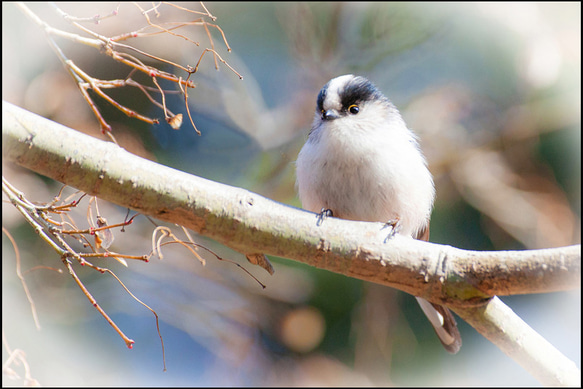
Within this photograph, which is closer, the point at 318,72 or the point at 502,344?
the point at 502,344

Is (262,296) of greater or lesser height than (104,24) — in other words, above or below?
below

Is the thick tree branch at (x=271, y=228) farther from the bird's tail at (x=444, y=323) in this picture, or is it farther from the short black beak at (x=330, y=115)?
the bird's tail at (x=444, y=323)

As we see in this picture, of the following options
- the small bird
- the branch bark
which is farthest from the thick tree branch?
the small bird

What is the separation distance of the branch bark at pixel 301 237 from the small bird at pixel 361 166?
604mm

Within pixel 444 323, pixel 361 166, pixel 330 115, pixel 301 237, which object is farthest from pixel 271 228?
pixel 444 323

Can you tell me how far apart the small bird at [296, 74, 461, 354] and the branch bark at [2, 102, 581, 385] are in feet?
1.98

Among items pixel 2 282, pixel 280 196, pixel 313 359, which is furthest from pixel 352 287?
pixel 2 282

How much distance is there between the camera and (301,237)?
1394 mm

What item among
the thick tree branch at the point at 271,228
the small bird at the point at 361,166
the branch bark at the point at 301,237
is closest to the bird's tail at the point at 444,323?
the small bird at the point at 361,166

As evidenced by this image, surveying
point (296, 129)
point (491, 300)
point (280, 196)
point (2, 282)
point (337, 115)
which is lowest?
point (2, 282)

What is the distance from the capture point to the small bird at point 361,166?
2.07 meters

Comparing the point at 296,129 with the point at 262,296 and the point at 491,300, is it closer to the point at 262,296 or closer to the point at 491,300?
the point at 262,296

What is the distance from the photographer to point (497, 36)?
3.68m

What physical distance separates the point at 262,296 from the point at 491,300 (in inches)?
82.5
